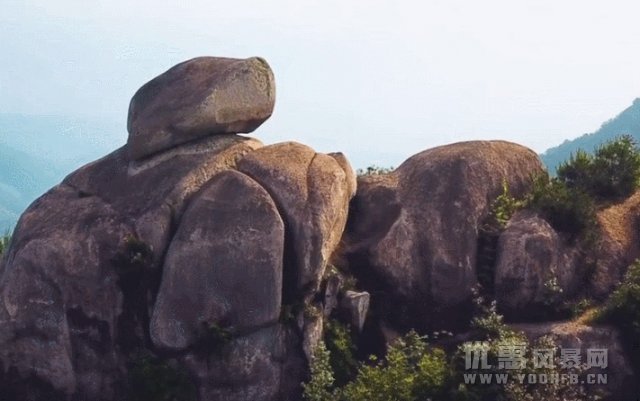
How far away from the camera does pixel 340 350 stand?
63.1 feet

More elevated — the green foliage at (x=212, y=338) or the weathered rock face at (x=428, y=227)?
the weathered rock face at (x=428, y=227)

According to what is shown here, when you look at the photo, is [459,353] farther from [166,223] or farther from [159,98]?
[159,98]

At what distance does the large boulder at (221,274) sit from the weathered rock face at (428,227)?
334 centimetres

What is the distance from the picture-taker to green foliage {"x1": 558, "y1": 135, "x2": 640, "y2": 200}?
2291 centimetres

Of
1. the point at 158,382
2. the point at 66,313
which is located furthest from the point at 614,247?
the point at 66,313

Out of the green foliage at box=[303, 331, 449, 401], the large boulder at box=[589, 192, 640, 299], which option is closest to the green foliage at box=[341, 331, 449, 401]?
the green foliage at box=[303, 331, 449, 401]

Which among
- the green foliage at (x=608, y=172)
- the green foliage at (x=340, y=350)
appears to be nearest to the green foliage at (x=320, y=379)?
the green foliage at (x=340, y=350)

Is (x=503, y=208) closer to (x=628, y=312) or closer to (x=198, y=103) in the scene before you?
(x=628, y=312)

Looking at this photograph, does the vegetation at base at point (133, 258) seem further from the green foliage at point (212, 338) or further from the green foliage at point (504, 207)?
the green foliage at point (504, 207)

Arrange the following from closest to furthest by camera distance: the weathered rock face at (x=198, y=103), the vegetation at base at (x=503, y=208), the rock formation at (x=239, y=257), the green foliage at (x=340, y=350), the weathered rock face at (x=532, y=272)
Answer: the rock formation at (x=239, y=257) < the green foliage at (x=340, y=350) < the weathered rock face at (x=532, y=272) < the weathered rock face at (x=198, y=103) < the vegetation at base at (x=503, y=208)

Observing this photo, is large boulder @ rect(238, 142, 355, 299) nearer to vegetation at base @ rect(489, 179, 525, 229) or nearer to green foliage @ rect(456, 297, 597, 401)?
vegetation at base @ rect(489, 179, 525, 229)

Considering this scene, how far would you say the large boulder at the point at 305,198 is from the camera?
63.1 feet

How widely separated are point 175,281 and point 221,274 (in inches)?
43.1

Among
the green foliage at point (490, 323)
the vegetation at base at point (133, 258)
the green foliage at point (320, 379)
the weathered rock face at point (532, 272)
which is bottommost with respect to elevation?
the green foliage at point (320, 379)
